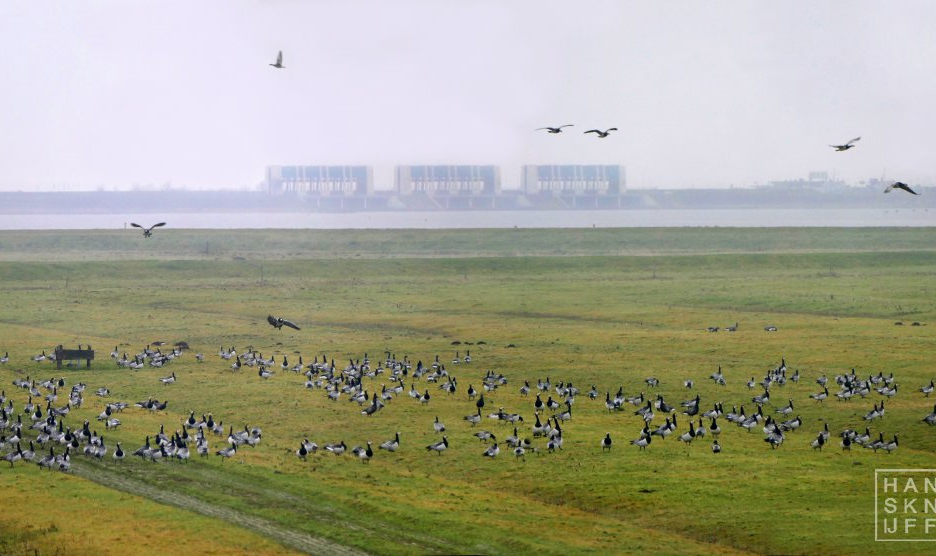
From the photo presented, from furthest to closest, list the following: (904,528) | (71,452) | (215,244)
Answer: (215,244) → (71,452) → (904,528)

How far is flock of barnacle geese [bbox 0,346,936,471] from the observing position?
3706 centimetres

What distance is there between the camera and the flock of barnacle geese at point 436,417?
37062 mm

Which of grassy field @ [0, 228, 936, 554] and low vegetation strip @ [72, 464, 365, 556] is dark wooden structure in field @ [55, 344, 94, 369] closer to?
grassy field @ [0, 228, 936, 554]

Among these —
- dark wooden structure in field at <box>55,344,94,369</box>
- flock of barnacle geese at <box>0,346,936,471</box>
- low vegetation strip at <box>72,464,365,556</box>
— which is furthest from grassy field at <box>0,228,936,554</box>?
dark wooden structure in field at <box>55,344,94,369</box>

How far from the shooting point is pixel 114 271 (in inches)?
4309

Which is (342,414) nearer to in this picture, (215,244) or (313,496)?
(313,496)

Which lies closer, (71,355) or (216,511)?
(216,511)

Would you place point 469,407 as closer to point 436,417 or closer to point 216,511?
point 436,417

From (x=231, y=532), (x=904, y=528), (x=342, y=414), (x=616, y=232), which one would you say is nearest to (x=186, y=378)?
(x=342, y=414)

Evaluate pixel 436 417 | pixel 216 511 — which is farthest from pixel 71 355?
pixel 216 511

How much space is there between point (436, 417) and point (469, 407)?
10.0 feet

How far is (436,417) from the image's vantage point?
4259cm

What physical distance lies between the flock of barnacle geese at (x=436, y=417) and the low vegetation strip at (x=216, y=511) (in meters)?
1.36

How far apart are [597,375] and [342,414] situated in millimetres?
12887
